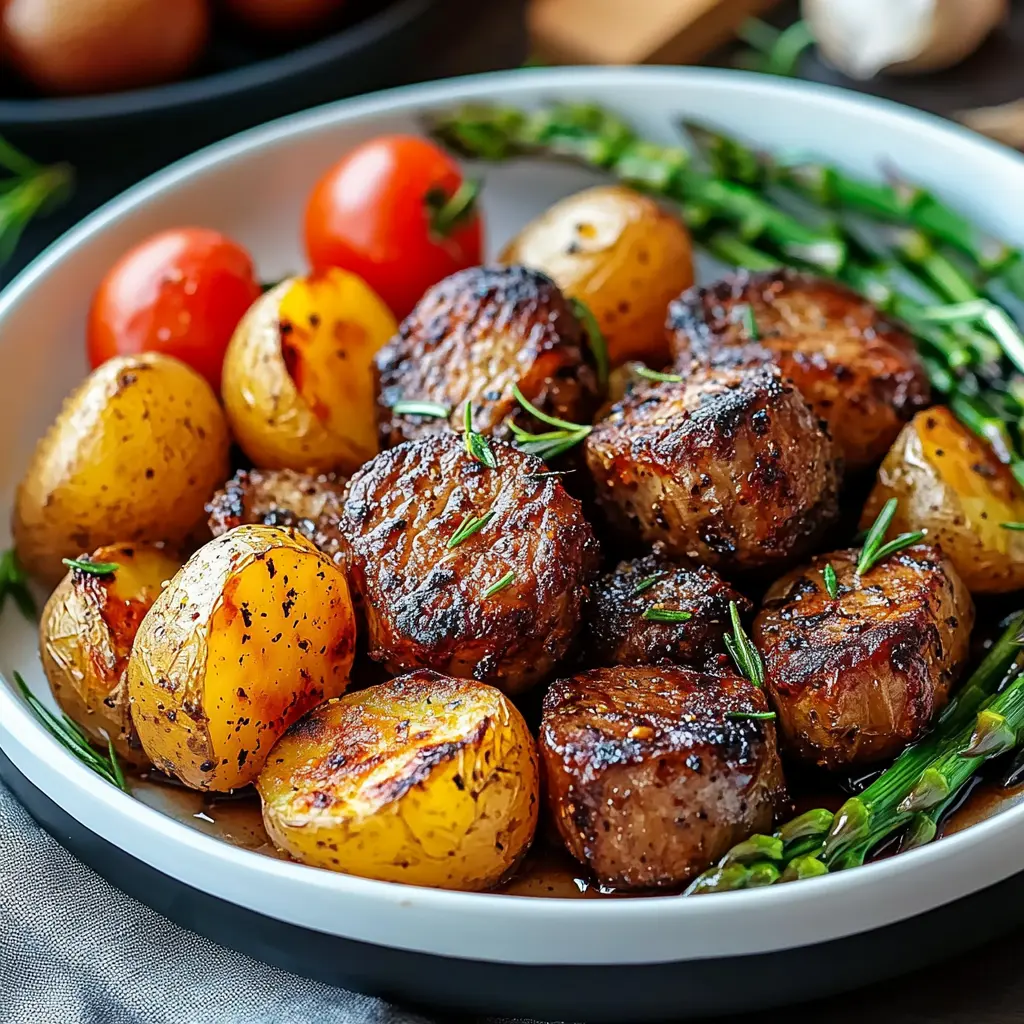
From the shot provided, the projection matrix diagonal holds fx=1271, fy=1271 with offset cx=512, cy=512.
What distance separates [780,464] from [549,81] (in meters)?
1.18

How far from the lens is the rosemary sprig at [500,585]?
1.40 m

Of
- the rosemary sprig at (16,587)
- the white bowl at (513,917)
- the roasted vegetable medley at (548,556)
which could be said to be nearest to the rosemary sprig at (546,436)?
the roasted vegetable medley at (548,556)

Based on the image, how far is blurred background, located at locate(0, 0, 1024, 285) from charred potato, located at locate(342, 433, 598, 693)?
1.30m

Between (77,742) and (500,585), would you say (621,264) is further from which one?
(77,742)

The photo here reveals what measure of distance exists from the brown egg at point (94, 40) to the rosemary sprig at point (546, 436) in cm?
153

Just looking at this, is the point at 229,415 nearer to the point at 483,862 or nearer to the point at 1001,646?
the point at 483,862

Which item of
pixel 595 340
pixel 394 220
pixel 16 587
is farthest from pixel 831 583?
pixel 16 587

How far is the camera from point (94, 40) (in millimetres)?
2639

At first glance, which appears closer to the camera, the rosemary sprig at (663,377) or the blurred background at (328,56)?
the rosemary sprig at (663,377)

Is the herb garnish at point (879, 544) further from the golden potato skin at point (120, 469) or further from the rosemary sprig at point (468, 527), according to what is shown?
the golden potato skin at point (120, 469)

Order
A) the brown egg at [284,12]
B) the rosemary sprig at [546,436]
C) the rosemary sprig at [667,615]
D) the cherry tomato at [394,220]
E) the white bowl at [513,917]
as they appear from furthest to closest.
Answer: the brown egg at [284,12] < the cherry tomato at [394,220] < the rosemary sprig at [546,436] < the rosemary sprig at [667,615] < the white bowl at [513,917]

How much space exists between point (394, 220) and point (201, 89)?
2.34 feet

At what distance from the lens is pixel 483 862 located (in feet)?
4.34

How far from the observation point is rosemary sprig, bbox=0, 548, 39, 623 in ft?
5.82
